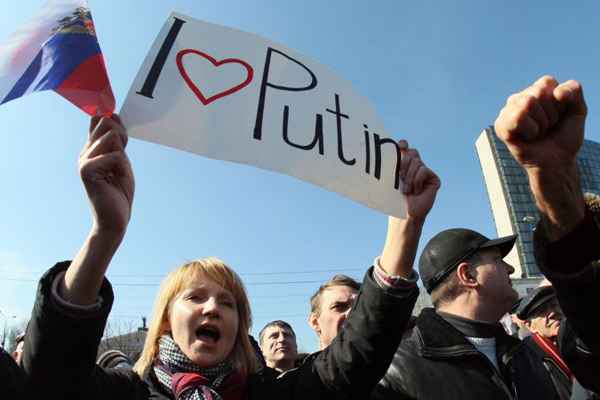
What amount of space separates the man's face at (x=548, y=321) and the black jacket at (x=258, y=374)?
8.83ft

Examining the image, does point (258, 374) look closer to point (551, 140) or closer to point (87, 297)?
point (87, 297)

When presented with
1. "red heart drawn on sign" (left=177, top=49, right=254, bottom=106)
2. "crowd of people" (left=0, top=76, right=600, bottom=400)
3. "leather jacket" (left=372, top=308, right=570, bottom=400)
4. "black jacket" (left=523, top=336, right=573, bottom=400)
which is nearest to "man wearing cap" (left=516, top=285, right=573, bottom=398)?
"black jacket" (left=523, top=336, right=573, bottom=400)

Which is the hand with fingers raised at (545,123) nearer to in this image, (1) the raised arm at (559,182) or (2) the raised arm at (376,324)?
(1) the raised arm at (559,182)

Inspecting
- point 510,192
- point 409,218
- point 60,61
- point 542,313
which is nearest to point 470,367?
point 409,218

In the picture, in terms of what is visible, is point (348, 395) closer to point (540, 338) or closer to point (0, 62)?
point (0, 62)

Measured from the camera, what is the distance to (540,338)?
3.21 metres

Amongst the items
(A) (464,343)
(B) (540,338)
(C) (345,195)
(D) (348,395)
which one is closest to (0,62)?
(C) (345,195)

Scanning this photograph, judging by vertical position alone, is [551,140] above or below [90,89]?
below

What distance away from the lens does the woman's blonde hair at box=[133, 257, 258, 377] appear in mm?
1812

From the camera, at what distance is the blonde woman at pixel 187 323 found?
1267 millimetres

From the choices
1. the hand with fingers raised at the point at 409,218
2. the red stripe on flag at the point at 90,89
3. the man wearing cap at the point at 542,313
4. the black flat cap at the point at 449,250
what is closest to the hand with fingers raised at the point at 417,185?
the hand with fingers raised at the point at 409,218

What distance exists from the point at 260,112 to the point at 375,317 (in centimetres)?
85

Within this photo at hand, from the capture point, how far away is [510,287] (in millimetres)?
2707

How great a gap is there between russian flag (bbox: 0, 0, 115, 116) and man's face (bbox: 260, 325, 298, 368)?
3.61 metres
